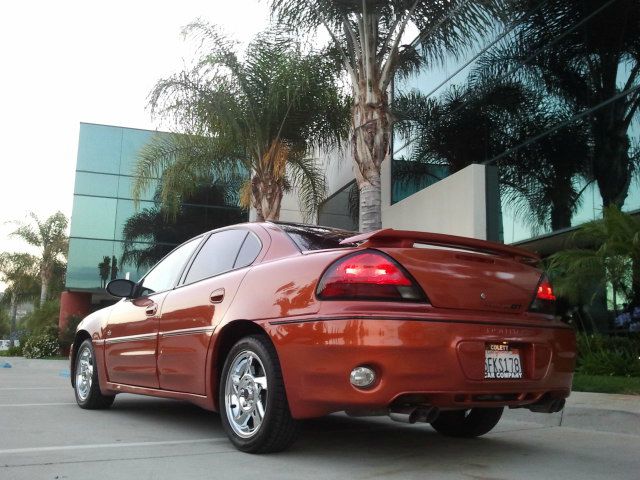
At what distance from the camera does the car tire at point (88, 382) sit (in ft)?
19.6

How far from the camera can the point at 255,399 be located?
389cm

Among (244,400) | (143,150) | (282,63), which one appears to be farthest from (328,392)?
(143,150)

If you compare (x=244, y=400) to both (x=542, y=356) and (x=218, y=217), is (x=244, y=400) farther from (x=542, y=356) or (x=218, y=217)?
(x=218, y=217)

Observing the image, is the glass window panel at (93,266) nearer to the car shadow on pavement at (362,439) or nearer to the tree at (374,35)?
the tree at (374,35)

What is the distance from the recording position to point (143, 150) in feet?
51.1

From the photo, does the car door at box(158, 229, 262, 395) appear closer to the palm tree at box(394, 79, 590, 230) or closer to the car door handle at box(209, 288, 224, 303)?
the car door handle at box(209, 288, 224, 303)

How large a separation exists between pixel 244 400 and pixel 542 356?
1.75 meters

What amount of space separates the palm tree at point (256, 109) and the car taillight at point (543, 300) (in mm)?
9317

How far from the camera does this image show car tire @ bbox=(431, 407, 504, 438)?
15.2 ft

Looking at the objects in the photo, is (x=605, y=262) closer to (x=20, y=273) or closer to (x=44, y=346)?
(x=44, y=346)

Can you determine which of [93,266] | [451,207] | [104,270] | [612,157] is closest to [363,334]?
[612,157]

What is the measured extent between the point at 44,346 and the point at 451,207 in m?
14.8

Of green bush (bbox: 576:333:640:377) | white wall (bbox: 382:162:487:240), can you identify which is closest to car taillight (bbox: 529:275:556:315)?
green bush (bbox: 576:333:640:377)

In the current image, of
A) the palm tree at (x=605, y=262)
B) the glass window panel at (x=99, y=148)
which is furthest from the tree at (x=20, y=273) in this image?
the palm tree at (x=605, y=262)
